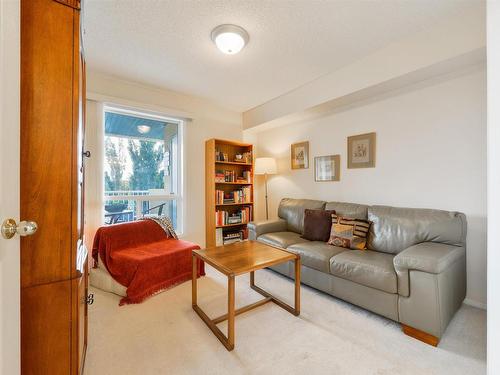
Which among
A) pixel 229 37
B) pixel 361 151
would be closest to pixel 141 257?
pixel 229 37

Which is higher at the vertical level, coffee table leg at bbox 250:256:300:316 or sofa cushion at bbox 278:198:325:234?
sofa cushion at bbox 278:198:325:234

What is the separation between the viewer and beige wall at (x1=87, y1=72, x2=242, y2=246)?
118 inches

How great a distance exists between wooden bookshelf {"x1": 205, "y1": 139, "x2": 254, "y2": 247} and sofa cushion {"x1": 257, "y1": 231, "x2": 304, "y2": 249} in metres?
1.01

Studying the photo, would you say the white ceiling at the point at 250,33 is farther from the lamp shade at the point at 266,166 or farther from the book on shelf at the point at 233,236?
the book on shelf at the point at 233,236

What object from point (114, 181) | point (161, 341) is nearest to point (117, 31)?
point (114, 181)

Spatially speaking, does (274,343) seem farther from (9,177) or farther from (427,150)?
(427,150)

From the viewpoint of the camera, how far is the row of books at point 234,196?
3.75 m

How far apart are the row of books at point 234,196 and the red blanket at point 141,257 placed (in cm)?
109

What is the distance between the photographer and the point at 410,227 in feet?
7.24

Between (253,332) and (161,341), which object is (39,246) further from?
(253,332)

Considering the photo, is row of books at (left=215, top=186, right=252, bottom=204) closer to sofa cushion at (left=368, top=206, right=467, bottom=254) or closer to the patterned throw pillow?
the patterned throw pillow

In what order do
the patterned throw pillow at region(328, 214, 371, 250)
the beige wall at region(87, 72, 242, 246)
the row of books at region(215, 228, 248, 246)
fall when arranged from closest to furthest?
1. the patterned throw pillow at region(328, 214, 371, 250)
2. the beige wall at region(87, 72, 242, 246)
3. the row of books at region(215, 228, 248, 246)

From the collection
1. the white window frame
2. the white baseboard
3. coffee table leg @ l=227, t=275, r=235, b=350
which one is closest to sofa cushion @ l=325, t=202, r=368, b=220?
the white baseboard

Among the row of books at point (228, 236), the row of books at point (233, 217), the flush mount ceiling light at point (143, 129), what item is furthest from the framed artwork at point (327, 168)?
the flush mount ceiling light at point (143, 129)
